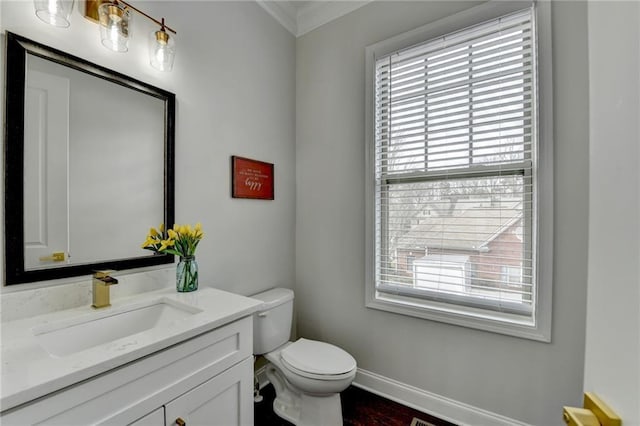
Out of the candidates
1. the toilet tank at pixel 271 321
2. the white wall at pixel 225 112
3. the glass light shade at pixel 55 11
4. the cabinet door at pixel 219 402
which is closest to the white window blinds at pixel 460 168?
the toilet tank at pixel 271 321

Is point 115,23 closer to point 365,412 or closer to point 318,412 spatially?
point 318,412

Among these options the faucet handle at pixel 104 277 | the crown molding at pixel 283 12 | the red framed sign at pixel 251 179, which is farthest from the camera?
the crown molding at pixel 283 12

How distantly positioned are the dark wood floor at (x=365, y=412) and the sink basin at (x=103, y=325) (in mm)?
950

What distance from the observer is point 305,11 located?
2.23 m

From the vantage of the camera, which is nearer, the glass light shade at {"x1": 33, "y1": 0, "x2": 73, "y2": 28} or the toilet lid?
the glass light shade at {"x1": 33, "y1": 0, "x2": 73, "y2": 28}

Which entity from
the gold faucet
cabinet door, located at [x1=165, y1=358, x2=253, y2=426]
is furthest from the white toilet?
the gold faucet

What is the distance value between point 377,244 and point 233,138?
119 cm

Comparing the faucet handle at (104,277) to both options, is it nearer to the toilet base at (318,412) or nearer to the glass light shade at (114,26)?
the glass light shade at (114,26)

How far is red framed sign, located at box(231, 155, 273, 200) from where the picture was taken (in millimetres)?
1849

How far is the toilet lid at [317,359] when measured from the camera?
5.07 feet

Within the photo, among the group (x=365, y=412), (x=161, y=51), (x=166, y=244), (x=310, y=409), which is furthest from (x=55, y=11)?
(x=365, y=412)

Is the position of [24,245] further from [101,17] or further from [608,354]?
[608,354]

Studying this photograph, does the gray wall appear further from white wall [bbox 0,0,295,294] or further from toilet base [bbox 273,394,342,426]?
toilet base [bbox 273,394,342,426]

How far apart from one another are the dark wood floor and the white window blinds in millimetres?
699
